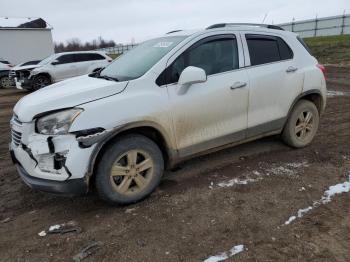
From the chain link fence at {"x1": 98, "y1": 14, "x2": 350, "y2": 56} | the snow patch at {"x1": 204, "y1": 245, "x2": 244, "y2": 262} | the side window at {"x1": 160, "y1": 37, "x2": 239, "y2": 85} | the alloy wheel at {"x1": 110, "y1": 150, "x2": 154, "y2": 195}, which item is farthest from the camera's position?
the chain link fence at {"x1": 98, "y1": 14, "x2": 350, "y2": 56}

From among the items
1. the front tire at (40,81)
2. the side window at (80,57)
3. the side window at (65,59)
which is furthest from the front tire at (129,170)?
the side window at (80,57)

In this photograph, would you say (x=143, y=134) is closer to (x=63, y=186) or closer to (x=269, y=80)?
(x=63, y=186)

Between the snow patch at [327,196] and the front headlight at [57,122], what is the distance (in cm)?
229

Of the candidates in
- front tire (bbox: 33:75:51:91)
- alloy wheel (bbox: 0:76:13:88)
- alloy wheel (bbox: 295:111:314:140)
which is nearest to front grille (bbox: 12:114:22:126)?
alloy wheel (bbox: 295:111:314:140)

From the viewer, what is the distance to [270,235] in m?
3.33

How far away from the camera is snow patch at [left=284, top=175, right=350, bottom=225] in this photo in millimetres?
3657

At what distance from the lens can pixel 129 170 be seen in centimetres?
387

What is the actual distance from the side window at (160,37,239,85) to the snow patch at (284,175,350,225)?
1.84m

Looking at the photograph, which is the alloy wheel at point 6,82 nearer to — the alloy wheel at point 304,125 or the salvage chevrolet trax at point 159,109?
the salvage chevrolet trax at point 159,109

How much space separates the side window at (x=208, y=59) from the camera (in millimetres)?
4109

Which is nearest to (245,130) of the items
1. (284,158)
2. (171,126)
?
(284,158)

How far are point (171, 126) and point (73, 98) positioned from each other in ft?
3.58

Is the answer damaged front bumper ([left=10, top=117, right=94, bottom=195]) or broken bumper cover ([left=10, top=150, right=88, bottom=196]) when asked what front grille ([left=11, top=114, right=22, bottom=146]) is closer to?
damaged front bumper ([left=10, top=117, right=94, bottom=195])

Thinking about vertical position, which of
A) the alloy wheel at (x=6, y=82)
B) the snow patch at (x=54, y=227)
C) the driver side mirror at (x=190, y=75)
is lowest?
the alloy wheel at (x=6, y=82)
